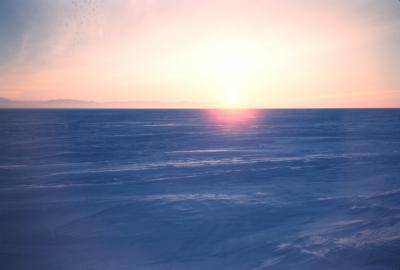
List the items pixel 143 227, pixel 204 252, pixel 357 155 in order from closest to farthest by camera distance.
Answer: pixel 204 252
pixel 143 227
pixel 357 155

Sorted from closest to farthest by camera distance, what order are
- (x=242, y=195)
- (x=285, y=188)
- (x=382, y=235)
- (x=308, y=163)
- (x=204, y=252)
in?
1. (x=204, y=252)
2. (x=382, y=235)
3. (x=242, y=195)
4. (x=285, y=188)
5. (x=308, y=163)

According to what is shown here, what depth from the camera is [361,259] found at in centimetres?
700

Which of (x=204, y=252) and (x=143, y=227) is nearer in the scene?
(x=204, y=252)

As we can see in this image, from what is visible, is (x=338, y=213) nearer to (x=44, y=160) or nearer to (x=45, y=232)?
(x=45, y=232)


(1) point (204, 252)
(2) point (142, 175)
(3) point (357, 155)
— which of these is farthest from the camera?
(3) point (357, 155)

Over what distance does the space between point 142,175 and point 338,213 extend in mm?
9421

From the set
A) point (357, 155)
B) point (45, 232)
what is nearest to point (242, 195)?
point (45, 232)

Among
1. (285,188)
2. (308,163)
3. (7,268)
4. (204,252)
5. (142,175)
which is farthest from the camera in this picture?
(308,163)

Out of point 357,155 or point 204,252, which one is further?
point 357,155

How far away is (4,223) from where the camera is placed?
9320 millimetres

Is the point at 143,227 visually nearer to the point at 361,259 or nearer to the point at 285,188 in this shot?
the point at 361,259

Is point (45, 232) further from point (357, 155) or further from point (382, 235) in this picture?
point (357, 155)

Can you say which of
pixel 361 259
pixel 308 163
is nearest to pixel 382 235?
pixel 361 259

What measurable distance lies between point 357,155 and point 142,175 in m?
15.6
